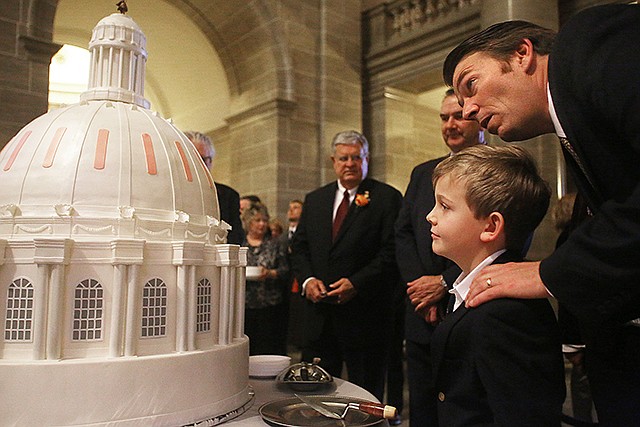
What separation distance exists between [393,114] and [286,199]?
244 centimetres

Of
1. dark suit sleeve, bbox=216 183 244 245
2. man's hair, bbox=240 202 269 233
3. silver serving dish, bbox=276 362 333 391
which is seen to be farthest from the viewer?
man's hair, bbox=240 202 269 233

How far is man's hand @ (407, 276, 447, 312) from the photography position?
8.40ft

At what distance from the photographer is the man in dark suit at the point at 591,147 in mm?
1146

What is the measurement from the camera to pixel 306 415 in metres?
1.83

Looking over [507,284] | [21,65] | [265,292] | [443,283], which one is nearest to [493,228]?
[507,284]

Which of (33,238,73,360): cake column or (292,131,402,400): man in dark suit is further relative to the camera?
(292,131,402,400): man in dark suit

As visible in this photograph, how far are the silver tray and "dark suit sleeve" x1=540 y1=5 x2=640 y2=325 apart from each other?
32.7 inches

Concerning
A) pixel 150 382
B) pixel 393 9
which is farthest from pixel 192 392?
pixel 393 9

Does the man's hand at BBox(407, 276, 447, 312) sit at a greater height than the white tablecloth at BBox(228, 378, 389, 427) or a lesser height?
greater

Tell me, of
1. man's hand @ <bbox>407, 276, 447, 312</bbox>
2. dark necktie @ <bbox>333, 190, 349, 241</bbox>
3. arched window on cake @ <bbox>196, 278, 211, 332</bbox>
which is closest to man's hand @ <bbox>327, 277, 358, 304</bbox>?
dark necktie @ <bbox>333, 190, 349, 241</bbox>

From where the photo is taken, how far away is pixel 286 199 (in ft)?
25.7

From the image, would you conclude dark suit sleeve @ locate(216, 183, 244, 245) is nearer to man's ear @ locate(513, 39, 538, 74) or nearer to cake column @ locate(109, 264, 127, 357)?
cake column @ locate(109, 264, 127, 357)

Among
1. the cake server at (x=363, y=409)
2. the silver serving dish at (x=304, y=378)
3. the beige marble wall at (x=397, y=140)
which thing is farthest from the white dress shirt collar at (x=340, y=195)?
the beige marble wall at (x=397, y=140)

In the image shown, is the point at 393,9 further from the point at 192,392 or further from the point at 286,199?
the point at 192,392
